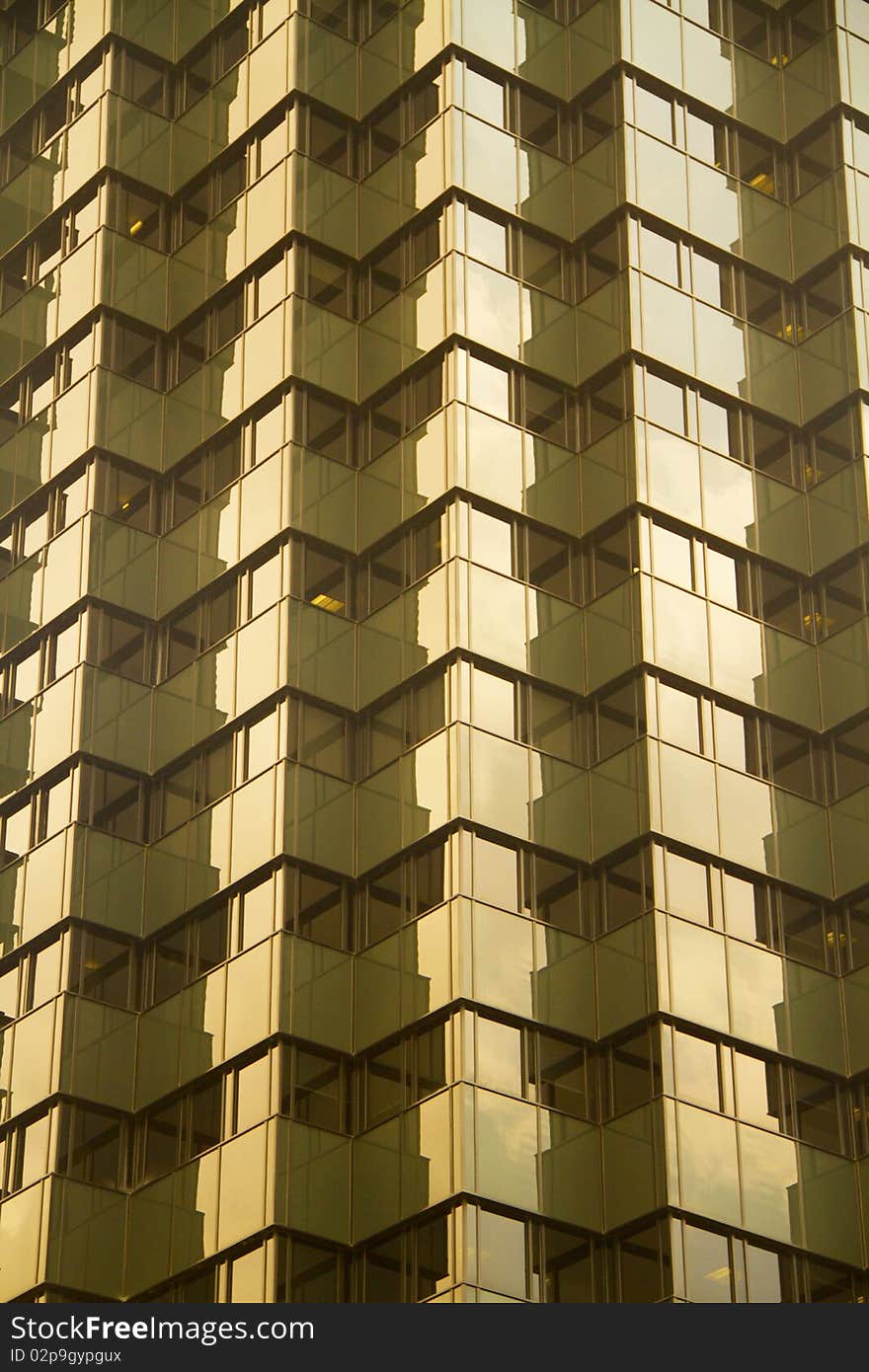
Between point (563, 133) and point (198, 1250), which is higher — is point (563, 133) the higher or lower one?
the higher one

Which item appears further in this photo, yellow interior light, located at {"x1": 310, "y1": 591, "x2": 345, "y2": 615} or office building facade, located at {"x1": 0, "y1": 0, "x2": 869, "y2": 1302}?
yellow interior light, located at {"x1": 310, "y1": 591, "x2": 345, "y2": 615}

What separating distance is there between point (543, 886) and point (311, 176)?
58.9 feet

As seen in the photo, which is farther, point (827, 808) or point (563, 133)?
point (563, 133)

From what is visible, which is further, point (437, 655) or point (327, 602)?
point (327, 602)

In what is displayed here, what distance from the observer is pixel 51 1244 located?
52.8m

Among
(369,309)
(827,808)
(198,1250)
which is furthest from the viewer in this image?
(369,309)

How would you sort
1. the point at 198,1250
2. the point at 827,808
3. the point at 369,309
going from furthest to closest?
1. the point at 369,309
2. the point at 827,808
3. the point at 198,1250

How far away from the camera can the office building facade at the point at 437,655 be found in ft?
171

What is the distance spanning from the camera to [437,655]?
55656 millimetres

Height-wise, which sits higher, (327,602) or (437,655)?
(327,602)

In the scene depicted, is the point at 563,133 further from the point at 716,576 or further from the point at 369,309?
the point at 716,576

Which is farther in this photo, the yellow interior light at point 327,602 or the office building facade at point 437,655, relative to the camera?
the yellow interior light at point 327,602

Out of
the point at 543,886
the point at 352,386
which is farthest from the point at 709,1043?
the point at 352,386

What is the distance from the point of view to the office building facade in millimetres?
52000
